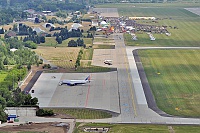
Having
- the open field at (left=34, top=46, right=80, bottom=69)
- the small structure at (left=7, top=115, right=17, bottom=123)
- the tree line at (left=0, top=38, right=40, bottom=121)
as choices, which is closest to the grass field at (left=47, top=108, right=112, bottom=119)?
the tree line at (left=0, top=38, right=40, bottom=121)

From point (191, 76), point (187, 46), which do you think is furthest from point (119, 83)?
point (187, 46)

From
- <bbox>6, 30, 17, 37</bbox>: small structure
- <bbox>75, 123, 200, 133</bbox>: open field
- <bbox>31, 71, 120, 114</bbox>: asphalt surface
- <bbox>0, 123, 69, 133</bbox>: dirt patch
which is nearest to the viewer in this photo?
<bbox>0, 123, 69, 133</bbox>: dirt patch

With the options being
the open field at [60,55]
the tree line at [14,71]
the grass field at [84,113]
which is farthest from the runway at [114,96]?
the open field at [60,55]

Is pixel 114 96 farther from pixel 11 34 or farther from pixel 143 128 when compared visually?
pixel 11 34

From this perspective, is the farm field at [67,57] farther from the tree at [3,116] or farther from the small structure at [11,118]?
the tree at [3,116]

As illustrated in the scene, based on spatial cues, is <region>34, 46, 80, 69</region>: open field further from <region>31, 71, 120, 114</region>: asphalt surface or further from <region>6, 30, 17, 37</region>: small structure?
<region>6, 30, 17, 37</region>: small structure

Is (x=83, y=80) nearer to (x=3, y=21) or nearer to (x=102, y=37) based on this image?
(x=102, y=37)
